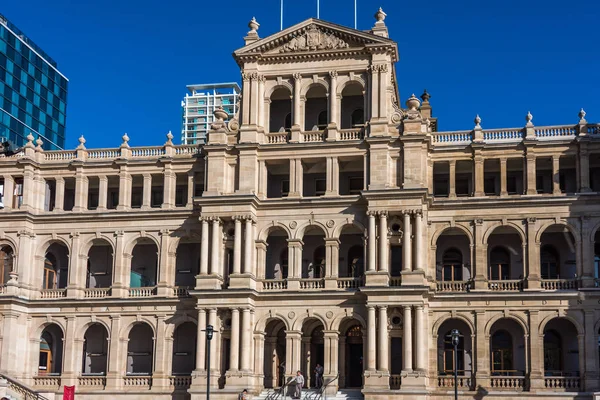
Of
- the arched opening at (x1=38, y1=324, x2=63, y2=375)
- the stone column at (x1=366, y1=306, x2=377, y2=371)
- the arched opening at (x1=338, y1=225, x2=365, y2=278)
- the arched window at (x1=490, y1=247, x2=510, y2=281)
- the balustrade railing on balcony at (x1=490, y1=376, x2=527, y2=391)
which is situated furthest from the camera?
the arched opening at (x1=38, y1=324, x2=63, y2=375)

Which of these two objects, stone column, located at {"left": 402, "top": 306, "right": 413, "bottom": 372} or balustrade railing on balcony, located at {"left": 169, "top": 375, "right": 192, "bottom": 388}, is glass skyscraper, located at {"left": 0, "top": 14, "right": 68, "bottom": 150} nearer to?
balustrade railing on balcony, located at {"left": 169, "top": 375, "right": 192, "bottom": 388}

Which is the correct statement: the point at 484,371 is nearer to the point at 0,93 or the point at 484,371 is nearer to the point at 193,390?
the point at 193,390

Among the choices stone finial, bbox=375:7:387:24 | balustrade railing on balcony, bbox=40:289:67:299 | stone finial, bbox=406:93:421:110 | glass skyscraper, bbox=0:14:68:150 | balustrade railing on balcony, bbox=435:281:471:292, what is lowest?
balustrade railing on balcony, bbox=40:289:67:299

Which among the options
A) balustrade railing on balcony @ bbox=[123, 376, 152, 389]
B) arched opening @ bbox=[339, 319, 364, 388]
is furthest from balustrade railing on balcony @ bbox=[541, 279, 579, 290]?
balustrade railing on balcony @ bbox=[123, 376, 152, 389]

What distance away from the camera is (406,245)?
58.2 metres

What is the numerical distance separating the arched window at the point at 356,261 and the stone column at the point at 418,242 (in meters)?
5.41

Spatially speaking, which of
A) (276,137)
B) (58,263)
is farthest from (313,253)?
(58,263)

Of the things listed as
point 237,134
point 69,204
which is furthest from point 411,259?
point 69,204

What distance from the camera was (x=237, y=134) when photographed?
207 ft

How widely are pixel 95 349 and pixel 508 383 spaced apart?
28.0 meters

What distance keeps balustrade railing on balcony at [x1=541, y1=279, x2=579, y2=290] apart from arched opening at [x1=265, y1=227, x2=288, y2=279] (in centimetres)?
1663

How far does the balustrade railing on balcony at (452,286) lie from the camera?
60188 millimetres

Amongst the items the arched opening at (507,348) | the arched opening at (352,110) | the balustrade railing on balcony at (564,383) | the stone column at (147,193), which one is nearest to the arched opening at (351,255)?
the arched opening at (352,110)

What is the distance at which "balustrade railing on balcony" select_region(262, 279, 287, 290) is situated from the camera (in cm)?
6066
